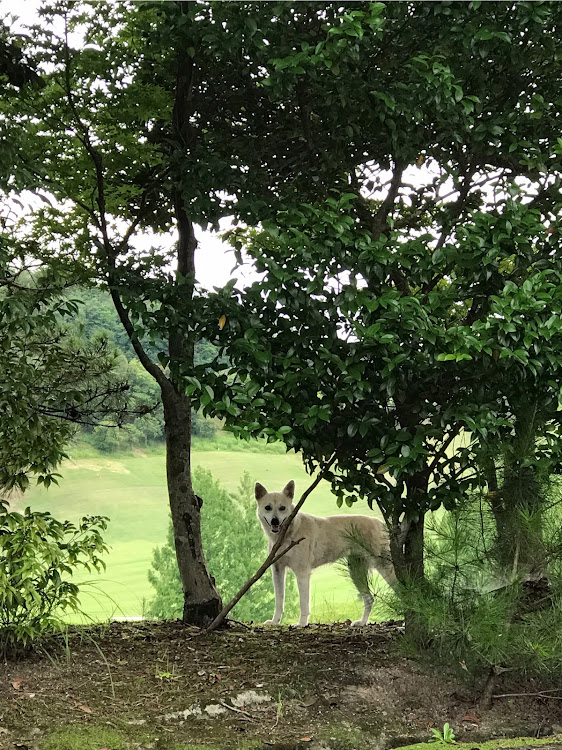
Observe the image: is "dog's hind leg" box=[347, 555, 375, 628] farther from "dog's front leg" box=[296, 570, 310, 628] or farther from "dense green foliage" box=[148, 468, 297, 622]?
"dense green foliage" box=[148, 468, 297, 622]

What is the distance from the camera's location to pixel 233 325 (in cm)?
568

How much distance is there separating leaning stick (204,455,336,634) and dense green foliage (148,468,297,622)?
11.0 ft

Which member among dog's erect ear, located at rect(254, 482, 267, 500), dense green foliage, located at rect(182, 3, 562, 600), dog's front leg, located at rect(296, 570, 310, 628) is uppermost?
dense green foliage, located at rect(182, 3, 562, 600)

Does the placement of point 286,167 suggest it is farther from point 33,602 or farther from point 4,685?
point 4,685

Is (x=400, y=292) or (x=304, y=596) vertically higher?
(x=400, y=292)

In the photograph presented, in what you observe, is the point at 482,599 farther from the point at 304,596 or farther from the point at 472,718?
the point at 304,596

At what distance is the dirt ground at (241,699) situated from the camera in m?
4.81

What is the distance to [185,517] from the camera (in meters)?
7.30

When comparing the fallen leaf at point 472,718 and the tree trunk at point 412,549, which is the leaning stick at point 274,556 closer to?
the tree trunk at point 412,549

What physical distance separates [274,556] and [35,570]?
216cm

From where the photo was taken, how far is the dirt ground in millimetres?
4812

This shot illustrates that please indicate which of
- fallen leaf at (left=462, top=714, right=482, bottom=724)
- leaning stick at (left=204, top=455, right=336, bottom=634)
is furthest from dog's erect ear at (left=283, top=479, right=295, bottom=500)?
fallen leaf at (left=462, top=714, right=482, bottom=724)

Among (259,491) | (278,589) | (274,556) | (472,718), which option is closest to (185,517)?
(259,491)

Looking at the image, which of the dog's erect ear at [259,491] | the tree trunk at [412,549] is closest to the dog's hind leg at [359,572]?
the tree trunk at [412,549]
